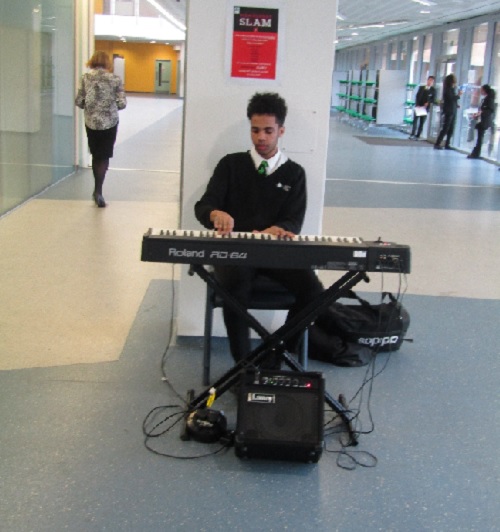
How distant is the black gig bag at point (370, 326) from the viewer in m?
3.42

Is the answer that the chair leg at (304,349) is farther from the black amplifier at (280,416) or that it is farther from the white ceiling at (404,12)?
the white ceiling at (404,12)

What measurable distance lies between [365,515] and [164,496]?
625 mm

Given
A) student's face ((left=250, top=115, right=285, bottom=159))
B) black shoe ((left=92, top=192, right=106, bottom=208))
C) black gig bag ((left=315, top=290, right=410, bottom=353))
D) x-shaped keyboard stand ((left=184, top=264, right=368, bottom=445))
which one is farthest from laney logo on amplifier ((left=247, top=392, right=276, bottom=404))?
black shoe ((left=92, top=192, right=106, bottom=208))

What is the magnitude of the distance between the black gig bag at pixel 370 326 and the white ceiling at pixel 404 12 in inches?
300

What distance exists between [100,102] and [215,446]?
466 cm

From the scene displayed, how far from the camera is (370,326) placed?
11.3 feet

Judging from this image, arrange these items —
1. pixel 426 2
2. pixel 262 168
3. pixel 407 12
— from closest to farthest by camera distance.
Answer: pixel 262 168 < pixel 426 2 < pixel 407 12

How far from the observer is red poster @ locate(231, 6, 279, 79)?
3275mm

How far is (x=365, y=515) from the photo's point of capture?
2.21 meters

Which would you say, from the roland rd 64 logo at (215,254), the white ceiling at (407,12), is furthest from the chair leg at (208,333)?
the white ceiling at (407,12)

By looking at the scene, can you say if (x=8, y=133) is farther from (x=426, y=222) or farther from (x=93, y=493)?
(x=93, y=493)

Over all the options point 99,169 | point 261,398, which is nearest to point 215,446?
point 261,398

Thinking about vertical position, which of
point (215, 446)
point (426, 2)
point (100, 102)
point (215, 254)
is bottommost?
point (215, 446)

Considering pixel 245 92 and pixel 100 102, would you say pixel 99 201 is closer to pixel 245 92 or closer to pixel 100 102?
pixel 100 102
